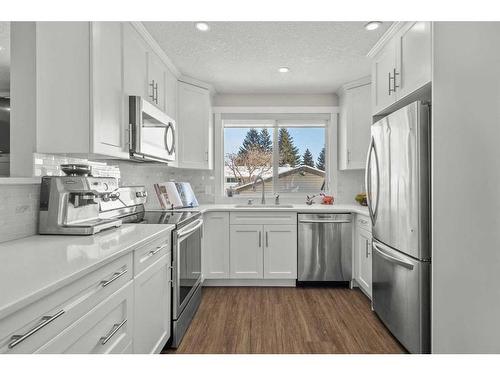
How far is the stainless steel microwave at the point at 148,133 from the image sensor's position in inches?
80.4

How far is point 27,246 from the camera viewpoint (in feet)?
4.18

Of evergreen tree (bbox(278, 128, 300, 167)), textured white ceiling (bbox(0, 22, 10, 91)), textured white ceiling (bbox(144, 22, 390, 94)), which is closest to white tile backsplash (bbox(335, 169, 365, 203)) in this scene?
evergreen tree (bbox(278, 128, 300, 167))

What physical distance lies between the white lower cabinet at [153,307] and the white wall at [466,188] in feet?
5.15

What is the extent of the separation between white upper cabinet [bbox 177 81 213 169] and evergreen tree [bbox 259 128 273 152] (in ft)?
2.67

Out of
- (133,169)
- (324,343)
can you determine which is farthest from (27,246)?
(324,343)

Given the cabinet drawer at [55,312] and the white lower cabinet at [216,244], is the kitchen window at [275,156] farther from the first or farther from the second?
the cabinet drawer at [55,312]

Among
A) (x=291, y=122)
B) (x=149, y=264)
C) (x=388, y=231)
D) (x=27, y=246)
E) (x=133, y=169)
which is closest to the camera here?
(x=27, y=246)

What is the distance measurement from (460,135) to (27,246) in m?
2.04

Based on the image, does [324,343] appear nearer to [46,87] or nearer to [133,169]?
[133,169]

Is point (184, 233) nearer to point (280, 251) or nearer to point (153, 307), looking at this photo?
point (153, 307)

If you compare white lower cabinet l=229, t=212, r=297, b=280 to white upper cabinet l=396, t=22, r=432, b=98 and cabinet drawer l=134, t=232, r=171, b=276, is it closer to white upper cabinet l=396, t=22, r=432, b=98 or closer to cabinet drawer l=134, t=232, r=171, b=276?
cabinet drawer l=134, t=232, r=171, b=276

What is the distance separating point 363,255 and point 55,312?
8.69ft

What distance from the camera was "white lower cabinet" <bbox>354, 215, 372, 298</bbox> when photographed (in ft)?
8.90

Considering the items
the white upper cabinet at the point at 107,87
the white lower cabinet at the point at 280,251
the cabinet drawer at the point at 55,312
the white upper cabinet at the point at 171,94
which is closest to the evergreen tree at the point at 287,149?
the white lower cabinet at the point at 280,251
